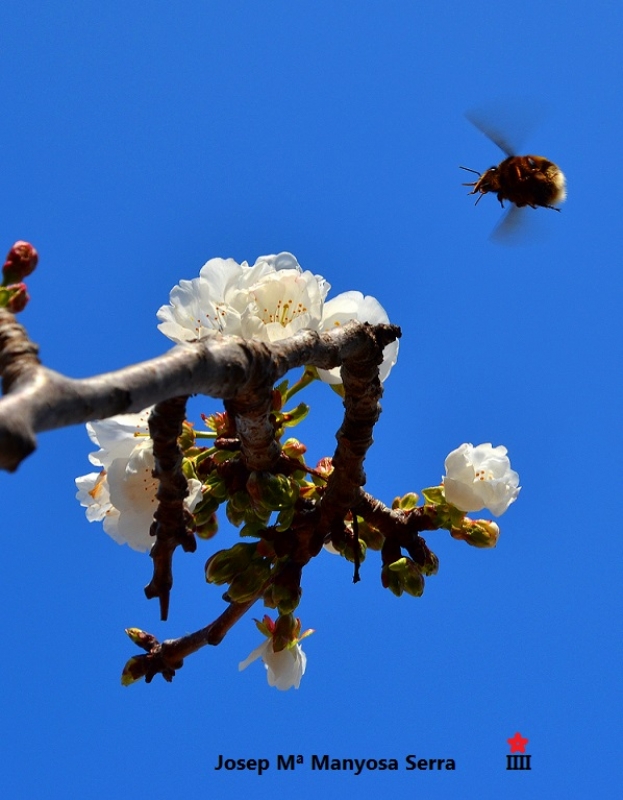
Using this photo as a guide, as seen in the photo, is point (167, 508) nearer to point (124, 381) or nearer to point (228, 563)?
point (124, 381)

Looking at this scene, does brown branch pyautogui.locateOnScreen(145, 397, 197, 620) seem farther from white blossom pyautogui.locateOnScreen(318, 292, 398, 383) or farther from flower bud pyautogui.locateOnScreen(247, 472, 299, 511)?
white blossom pyautogui.locateOnScreen(318, 292, 398, 383)

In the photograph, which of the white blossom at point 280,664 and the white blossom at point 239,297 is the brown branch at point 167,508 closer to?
the white blossom at point 239,297

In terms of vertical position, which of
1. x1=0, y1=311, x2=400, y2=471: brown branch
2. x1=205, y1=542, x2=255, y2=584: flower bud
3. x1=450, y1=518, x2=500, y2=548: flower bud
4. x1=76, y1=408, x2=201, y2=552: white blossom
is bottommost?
x1=0, y1=311, x2=400, y2=471: brown branch

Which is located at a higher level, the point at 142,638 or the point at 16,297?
the point at 16,297

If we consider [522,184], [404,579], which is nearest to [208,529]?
[404,579]

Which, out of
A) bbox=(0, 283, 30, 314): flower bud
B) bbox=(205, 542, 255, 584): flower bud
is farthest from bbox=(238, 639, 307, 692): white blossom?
bbox=(0, 283, 30, 314): flower bud

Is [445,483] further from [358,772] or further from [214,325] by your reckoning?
[358,772]

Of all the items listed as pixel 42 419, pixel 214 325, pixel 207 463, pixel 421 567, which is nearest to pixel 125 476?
pixel 207 463
